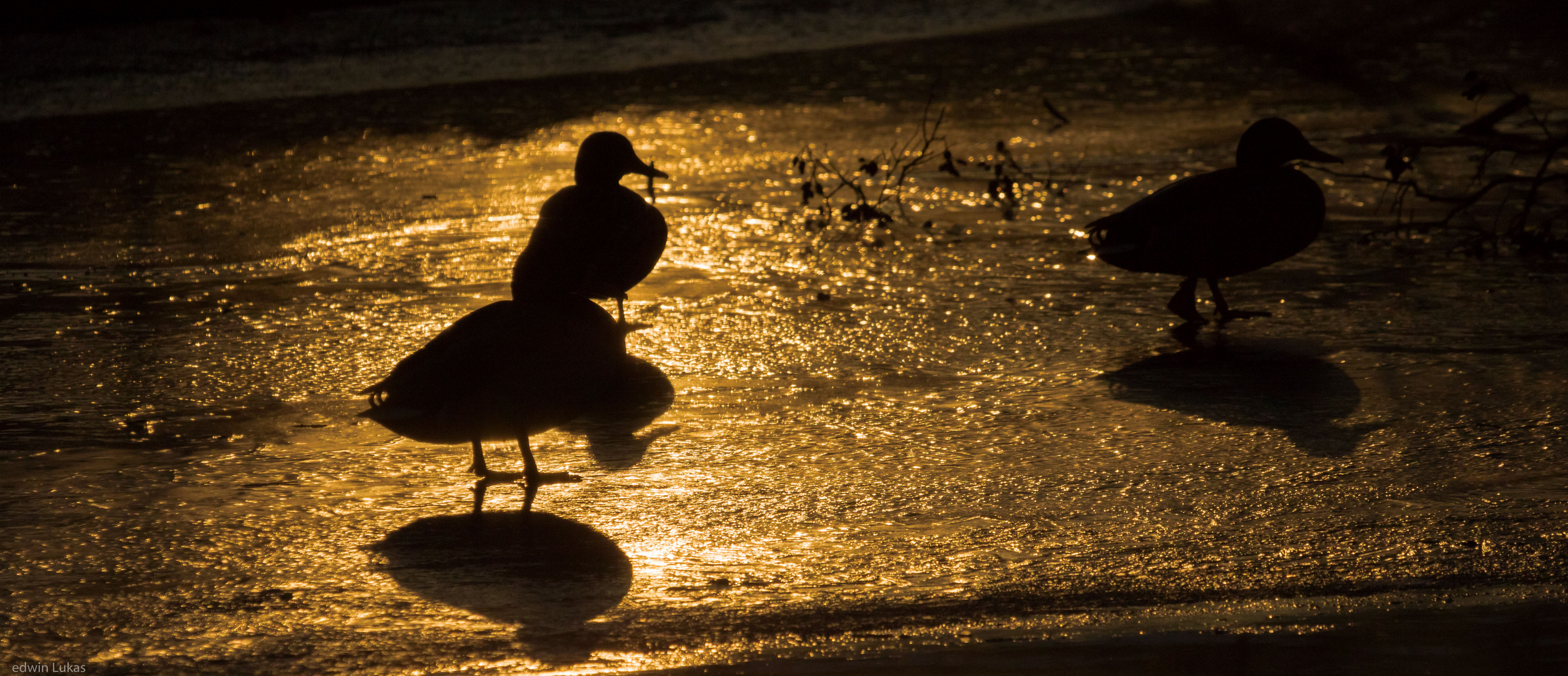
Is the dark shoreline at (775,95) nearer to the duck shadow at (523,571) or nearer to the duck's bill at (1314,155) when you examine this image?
the duck shadow at (523,571)

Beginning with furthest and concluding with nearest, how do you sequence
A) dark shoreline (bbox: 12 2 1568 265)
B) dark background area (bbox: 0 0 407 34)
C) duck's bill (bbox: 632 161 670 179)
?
dark background area (bbox: 0 0 407 34)
dark shoreline (bbox: 12 2 1568 265)
duck's bill (bbox: 632 161 670 179)

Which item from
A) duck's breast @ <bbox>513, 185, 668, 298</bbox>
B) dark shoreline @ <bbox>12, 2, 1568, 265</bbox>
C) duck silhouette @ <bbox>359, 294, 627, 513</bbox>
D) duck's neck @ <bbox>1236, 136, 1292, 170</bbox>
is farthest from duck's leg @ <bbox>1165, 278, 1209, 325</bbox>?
dark shoreline @ <bbox>12, 2, 1568, 265</bbox>

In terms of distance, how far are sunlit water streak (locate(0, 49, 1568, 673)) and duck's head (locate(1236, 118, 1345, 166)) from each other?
2.05 ft

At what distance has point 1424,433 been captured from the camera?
5258mm

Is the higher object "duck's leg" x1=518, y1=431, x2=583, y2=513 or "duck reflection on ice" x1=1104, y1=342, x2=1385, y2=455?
"duck's leg" x1=518, y1=431, x2=583, y2=513

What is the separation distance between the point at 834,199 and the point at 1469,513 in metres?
5.72

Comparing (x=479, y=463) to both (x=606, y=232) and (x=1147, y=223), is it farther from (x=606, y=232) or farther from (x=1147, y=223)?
(x=1147, y=223)

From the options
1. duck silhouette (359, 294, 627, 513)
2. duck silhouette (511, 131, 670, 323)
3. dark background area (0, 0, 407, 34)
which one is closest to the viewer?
duck silhouette (359, 294, 627, 513)

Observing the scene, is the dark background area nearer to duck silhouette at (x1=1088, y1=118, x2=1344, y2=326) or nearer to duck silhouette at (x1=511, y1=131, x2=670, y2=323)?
duck silhouette at (x1=511, y1=131, x2=670, y2=323)

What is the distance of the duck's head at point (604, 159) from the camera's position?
23.5 feet

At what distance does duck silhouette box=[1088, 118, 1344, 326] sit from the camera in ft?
22.0

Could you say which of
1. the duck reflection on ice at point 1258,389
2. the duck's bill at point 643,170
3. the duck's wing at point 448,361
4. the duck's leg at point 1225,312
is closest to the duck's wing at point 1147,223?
the duck's leg at point 1225,312

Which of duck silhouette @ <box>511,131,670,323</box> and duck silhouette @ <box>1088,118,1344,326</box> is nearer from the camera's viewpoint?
duck silhouette @ <box>511,131,670,323</box>

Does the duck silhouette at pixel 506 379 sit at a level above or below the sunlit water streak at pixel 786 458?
above
